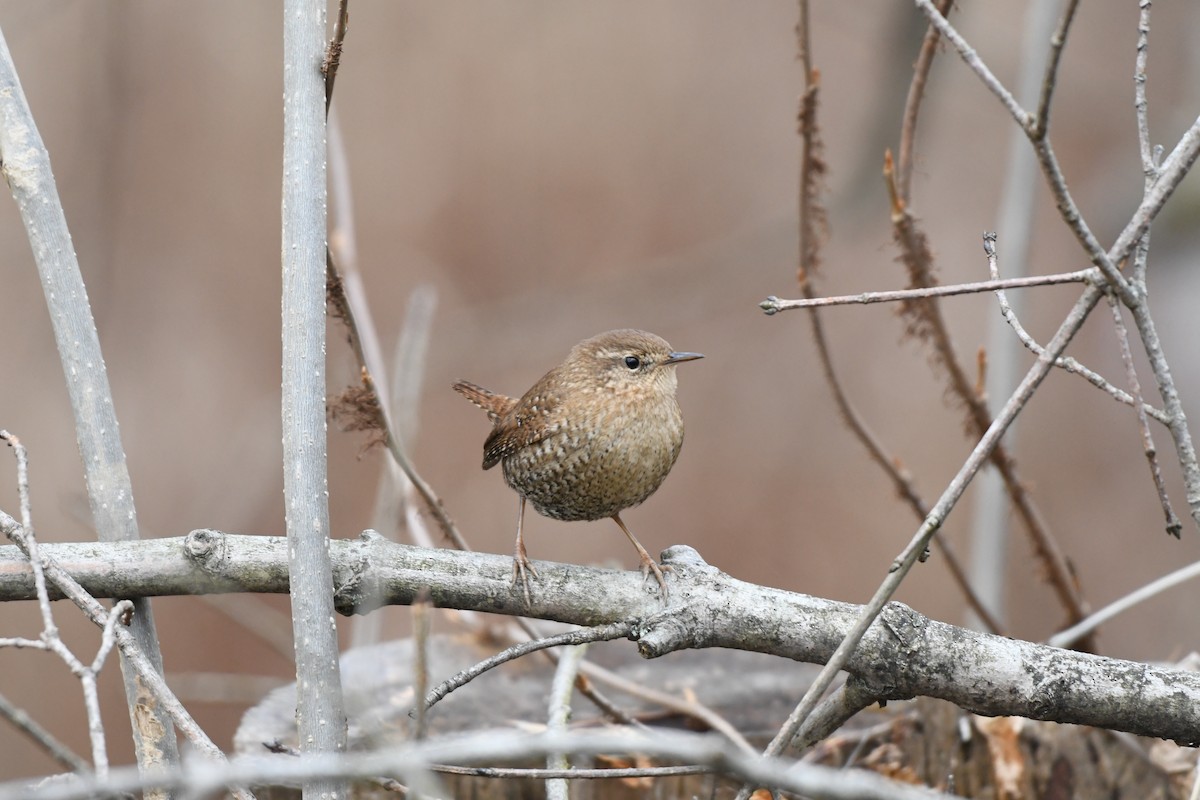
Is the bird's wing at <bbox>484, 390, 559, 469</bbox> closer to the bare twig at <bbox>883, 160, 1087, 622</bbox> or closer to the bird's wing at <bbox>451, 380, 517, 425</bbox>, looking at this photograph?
the bird's wing at <bbox>451, 380, 517, 425</bbox>

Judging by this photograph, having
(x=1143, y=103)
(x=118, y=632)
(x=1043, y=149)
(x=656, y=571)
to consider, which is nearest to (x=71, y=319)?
(x=118, y=632)

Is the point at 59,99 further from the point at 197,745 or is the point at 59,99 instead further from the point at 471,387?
the point at 197,745

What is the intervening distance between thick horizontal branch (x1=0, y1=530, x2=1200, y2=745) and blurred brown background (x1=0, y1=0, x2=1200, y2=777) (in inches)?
151

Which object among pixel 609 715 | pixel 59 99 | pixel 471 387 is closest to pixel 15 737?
pixel 59 99

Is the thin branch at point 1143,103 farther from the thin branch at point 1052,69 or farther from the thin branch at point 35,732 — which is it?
the thin branch at point 35,732

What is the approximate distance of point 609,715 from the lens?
2984 millimetres

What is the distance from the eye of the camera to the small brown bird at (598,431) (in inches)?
110

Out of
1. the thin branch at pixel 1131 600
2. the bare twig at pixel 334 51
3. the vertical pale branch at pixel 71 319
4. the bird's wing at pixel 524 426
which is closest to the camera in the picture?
the bare twig at pixel 334 51

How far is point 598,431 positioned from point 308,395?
110 cm

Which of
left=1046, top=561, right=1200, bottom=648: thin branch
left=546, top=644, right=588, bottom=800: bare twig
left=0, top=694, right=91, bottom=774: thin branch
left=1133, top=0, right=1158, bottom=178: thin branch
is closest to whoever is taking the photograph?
left=0, top=694, right=91, bottom=774: thin branch

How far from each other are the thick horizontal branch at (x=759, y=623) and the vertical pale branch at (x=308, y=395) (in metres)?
0.16

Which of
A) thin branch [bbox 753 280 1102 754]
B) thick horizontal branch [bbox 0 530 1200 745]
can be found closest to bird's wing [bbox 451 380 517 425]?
thick horizontal branch [bbox 0 530 1200 745]

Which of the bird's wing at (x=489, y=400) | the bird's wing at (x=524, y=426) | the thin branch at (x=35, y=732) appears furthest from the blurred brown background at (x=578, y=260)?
the thin branch at (x=35, y=732)

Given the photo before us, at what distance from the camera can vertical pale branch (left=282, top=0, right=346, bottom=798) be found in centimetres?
171
